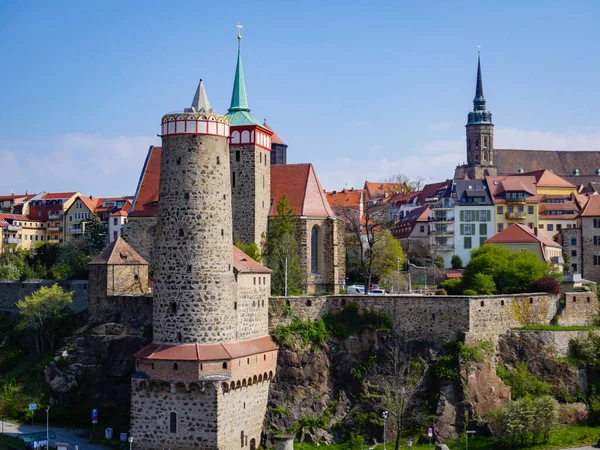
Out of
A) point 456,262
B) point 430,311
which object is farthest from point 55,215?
point 430,311

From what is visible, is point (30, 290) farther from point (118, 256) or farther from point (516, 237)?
point (516, 237)

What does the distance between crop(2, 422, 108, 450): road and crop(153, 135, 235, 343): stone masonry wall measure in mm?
6925

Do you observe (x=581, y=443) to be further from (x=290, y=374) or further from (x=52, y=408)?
(x=52, y=408)

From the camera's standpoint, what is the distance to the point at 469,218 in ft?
276

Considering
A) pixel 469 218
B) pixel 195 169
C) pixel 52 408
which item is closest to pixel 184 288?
pixel 195 169

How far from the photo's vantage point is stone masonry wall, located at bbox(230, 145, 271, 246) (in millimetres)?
59594

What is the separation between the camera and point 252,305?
4797 centimetres

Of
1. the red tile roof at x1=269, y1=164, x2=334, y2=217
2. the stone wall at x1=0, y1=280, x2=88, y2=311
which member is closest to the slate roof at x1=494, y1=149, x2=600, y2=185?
the red tile roof at x1=269, y1=164, x2=334, y2=217

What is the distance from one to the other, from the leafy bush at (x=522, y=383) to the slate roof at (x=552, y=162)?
264ft

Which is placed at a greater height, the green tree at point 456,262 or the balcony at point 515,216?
the balcony at point 515,216

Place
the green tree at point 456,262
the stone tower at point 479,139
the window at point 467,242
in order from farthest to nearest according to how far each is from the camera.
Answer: the stone tower at point 479,139, the window at point 467,242, the green tree at point 456,262

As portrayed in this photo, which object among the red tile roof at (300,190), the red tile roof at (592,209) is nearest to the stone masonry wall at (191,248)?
the red tile roof at (300,190)

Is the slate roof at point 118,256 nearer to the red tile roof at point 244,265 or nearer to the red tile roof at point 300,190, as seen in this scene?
the red tile roof at point 244,265

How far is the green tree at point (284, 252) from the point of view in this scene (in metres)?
56.9
